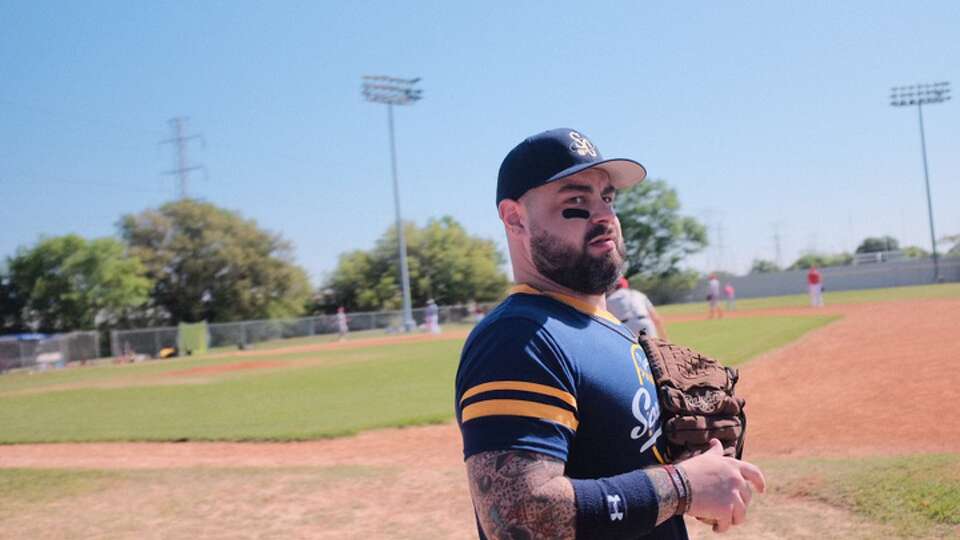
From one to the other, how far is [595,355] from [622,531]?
47 centimetres

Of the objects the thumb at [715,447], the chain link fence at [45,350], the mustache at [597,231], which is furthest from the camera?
the chain link fence at [45,350]

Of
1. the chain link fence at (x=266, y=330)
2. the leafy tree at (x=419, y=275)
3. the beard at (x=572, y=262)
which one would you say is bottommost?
the chain link fence at (x=266, y=330)

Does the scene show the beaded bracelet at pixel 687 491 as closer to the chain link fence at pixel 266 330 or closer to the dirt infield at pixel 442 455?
the dirt infield at pixel 442 455

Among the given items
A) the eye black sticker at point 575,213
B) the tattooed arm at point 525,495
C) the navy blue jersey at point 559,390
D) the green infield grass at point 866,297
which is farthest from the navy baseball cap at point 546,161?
the green infield grass at point 866,297

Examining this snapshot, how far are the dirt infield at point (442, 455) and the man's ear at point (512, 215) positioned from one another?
4202 millimetres

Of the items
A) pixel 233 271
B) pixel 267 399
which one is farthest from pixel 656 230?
pixel 267 399

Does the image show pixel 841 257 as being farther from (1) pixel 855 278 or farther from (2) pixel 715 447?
(2) pixel 715 447

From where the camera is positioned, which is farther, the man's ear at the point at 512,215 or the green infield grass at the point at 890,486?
the green infield grass at the point at 890,486

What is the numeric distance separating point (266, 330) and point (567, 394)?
2091 inches

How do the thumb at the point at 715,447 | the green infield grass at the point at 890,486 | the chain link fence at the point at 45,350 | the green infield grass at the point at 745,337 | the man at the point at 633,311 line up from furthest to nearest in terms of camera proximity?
the chain link fence at the point at 45,350 < the green infield grass at the point at 745,337 < the man at the point at 633,311 < the green infield grass at the point at 890,486 < the thumb at the point at 715,447

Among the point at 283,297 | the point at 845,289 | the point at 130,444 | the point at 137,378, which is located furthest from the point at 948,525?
the point at 845,289

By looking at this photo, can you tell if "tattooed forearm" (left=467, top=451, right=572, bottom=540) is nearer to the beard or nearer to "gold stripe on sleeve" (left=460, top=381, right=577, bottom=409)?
"gold stripe on sleeve" (left=460, top=381, right=577, bottom=409)

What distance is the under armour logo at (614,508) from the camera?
1914 mm

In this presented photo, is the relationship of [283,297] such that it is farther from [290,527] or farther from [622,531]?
[622,531]
